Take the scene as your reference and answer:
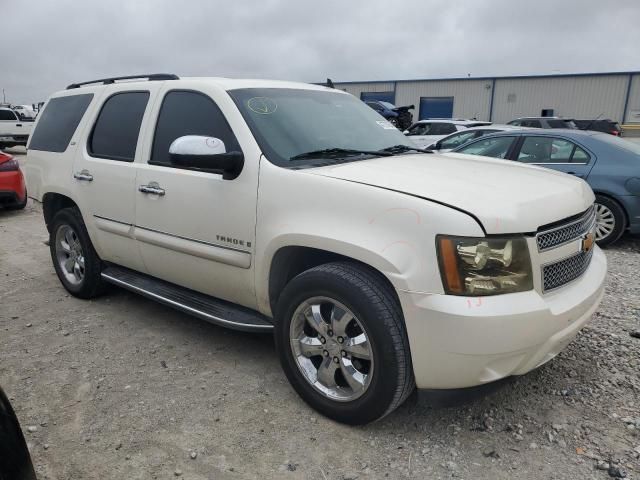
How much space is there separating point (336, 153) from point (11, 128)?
19924mm

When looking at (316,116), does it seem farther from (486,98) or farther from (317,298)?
(486,98)

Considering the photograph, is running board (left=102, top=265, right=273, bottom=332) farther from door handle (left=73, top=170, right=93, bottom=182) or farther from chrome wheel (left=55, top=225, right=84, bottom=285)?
door handle (left=73, top=170, right=93, bottom=182)

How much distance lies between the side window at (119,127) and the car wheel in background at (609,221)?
5.36m

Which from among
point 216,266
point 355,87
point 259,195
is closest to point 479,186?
point 259,195

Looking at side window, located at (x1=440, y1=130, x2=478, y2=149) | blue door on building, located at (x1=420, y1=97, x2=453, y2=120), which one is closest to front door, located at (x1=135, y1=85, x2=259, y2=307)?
side window, located at (x1=440, y1=130, x2=478, y2=149)

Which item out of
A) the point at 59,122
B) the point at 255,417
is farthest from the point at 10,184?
the point at 255,417

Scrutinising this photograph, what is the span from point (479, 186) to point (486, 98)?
34.8 meters

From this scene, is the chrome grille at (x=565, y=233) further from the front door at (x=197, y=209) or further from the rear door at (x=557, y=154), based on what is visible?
the rear door at (x=557, y=154)

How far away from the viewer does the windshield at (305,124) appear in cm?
305

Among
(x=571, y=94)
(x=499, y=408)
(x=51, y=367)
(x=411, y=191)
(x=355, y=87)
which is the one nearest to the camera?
(x=411, y=191)

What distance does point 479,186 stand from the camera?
101 inches

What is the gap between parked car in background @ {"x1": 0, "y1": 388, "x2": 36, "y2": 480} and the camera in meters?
1.63

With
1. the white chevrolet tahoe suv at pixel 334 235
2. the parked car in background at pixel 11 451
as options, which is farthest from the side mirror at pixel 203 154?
the parked car in background at pixel 11 451

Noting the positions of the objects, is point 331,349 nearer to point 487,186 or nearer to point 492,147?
point 487,186
